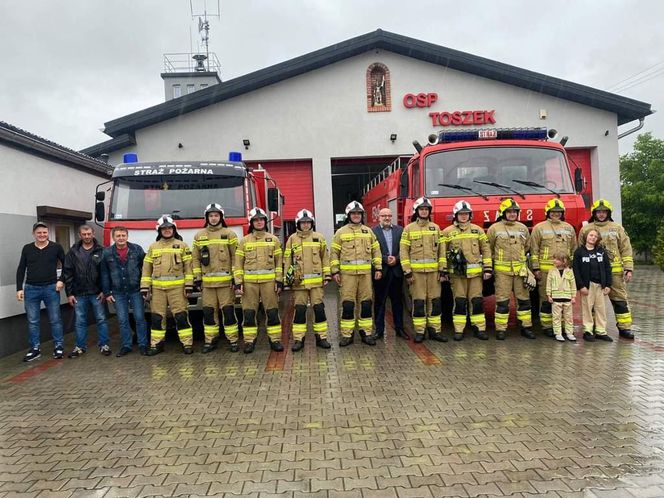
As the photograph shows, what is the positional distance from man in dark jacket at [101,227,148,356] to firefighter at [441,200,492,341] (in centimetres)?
432

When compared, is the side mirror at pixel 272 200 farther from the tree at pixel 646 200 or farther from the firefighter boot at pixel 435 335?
the tree at pixel 646 200

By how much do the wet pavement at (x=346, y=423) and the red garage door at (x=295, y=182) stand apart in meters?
8.44

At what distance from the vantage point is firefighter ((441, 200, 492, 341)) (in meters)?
6.60

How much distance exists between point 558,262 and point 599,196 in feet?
31.2

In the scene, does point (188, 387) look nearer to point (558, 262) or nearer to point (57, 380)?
point (57, 380)

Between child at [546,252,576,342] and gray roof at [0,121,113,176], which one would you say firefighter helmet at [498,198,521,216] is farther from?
gray roof at [0,121,113,176]

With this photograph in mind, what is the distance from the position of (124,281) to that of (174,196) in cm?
149

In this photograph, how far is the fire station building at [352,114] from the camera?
1402 centimetres

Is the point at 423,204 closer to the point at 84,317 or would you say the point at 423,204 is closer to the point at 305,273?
the point at 305,273

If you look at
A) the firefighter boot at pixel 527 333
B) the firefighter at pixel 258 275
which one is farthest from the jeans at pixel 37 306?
the firefighter boot at pixel 527 333

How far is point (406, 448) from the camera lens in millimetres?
3541

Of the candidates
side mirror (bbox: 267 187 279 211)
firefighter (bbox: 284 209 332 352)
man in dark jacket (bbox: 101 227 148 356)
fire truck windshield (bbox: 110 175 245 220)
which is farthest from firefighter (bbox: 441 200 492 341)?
man in dark jacket (bbox: 101 227 148 356)

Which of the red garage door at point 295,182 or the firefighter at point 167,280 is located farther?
the red garage door at point 295,182

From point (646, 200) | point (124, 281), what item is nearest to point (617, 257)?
point (124, 281)
